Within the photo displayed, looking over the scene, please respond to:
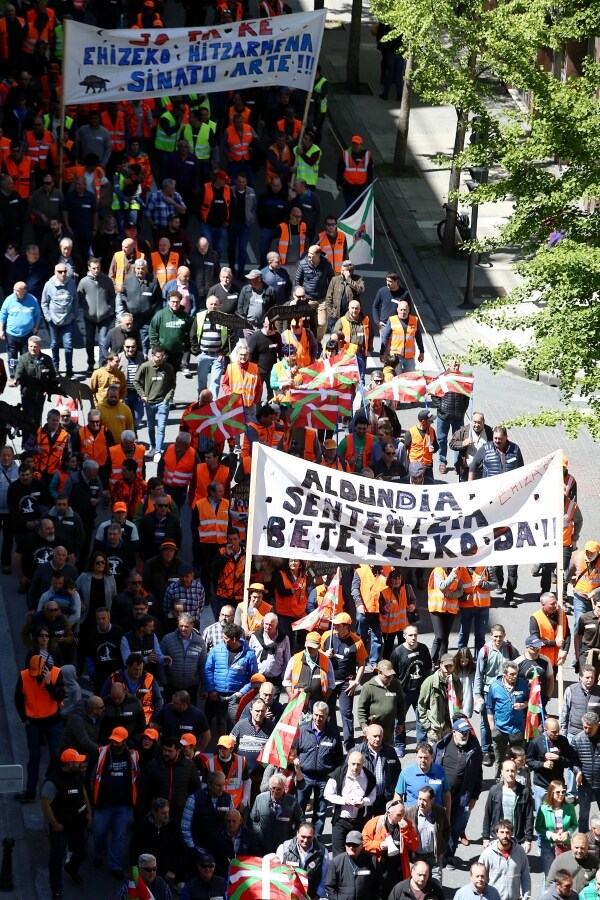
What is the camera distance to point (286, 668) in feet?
64.5

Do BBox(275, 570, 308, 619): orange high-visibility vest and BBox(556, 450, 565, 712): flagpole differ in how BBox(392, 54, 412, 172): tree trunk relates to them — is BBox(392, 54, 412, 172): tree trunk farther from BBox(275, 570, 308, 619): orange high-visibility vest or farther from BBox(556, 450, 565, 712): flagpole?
BBox(556, 450, 565, 712): flagpole

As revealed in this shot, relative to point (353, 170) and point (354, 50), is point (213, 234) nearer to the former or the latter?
point (353, 170)

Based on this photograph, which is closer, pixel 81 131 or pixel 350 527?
pixel 350 527

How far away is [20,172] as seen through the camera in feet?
96.1

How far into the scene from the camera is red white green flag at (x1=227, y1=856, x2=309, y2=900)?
16078 mm

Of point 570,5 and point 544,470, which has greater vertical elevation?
point 570,5

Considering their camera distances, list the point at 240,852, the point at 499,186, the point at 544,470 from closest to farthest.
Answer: the point at 240,852
the point at 544,470
the point at 499,186

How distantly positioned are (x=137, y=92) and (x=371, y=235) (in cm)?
427

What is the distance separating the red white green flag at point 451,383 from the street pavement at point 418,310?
2.39m

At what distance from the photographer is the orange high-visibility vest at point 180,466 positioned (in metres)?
22.9

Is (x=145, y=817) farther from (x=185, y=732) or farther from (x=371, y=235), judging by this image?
(x=371, y=235)

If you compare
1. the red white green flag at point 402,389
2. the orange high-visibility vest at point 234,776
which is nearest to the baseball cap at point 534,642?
the orange high-visibility vest at point 234,776

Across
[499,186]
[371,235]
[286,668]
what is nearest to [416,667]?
[286,668]

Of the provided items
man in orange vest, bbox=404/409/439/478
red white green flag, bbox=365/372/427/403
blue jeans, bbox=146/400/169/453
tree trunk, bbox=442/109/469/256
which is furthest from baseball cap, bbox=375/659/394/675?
tree trunk, bbox=442/109/469/256
